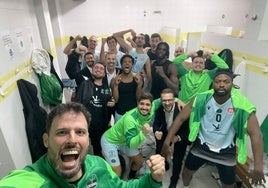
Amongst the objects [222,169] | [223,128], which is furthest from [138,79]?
[222,169]

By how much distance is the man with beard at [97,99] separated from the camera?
2.45 m

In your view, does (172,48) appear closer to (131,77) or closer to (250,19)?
(250,19)

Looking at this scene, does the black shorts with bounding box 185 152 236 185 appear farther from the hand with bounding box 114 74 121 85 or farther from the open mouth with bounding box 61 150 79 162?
the open mouth with bounding box 61 150 79 162

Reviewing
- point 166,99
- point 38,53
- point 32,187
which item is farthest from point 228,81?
point 38,53

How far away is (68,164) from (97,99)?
1.57 metres

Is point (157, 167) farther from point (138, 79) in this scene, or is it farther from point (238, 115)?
point (138, 79)

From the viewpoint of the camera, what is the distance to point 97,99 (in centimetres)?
247

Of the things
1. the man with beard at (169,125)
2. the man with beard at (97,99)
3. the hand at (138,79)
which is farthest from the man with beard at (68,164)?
the hand at (138,79)

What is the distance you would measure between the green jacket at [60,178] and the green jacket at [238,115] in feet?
3.64

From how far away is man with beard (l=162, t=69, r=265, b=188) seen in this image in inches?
72.7

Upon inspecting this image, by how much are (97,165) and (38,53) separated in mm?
2305

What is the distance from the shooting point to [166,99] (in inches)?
88.0

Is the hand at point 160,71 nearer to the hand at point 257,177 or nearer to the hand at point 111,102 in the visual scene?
the hand at point 111,102

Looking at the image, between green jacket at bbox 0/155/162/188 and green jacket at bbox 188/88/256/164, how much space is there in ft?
3.64
